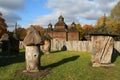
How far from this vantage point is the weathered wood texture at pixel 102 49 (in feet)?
59.9

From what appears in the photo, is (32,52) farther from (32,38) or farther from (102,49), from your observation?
(102,49)

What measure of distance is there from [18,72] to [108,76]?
18.1 ft

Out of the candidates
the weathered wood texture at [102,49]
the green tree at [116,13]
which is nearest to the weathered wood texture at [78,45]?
the weathered wood texture at [102,49]

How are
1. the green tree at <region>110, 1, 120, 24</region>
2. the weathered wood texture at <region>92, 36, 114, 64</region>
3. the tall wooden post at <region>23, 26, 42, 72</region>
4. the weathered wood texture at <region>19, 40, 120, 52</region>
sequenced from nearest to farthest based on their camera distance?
the tall wooden post at <region>23, 26, 42, 72</region> < the weathered wood texture at <region>92, 36, 114, 64</region> < the weathered wood texture at <region>19, 40, 120, 52</region> < the green tree at <region>110, 1, 120, 24</region>

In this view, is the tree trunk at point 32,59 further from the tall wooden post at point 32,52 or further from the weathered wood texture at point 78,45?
the weathered wood texture at point 78,45

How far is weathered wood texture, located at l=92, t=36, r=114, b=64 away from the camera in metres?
18.2

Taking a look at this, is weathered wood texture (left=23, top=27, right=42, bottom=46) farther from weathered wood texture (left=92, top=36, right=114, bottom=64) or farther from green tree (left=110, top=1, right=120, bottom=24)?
green tree (left=110, top=1, right=120, bottom=24)

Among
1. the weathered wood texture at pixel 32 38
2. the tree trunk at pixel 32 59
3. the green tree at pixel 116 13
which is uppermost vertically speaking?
the green tree at pixel 116 13

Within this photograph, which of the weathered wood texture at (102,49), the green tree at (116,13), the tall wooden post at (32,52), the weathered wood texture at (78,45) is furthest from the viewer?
the green tree at (116,13)

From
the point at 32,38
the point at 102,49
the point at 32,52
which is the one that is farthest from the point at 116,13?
the point at 32,52

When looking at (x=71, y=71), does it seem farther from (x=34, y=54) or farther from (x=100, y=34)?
(x=100, y=34)

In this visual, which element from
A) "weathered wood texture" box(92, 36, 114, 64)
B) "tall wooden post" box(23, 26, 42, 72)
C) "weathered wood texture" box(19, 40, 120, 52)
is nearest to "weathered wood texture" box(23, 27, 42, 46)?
"tall wooden post" box(23, 26, 42, 72)

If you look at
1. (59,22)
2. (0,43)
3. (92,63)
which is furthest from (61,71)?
(59,22)

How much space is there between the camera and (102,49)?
18422 mm
